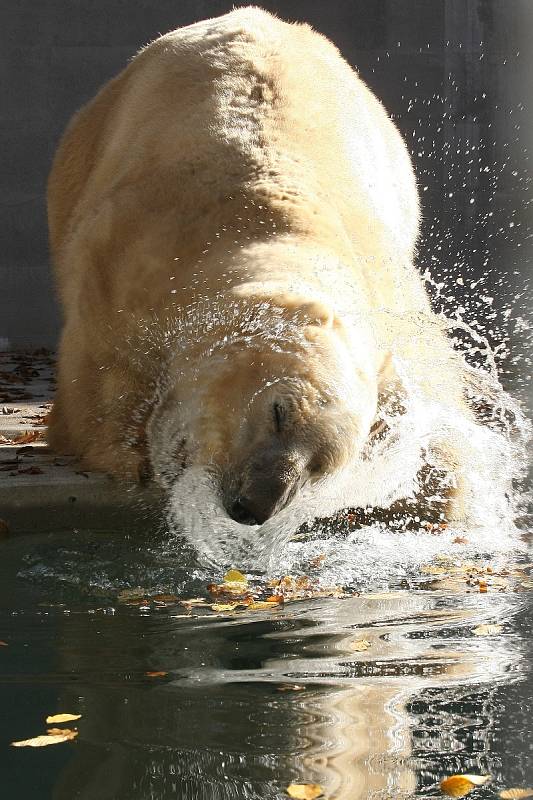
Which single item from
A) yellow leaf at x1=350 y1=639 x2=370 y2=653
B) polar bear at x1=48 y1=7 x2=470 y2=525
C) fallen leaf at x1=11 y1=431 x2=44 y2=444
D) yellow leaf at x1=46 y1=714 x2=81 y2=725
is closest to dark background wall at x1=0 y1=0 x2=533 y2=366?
polar bear at x1=48 y1=7 x2=470 y2=525

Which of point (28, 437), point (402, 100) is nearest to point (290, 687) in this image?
point (28, 437)

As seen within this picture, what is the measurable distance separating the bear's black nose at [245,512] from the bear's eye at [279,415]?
22 centimetres

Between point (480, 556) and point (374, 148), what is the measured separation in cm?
217

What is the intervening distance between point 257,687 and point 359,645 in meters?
0.40

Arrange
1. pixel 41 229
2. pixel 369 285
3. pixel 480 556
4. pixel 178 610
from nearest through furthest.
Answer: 1. pixel 178 610
2. pixel 480 556
3. pixel 369 285
4. pixel 41 229

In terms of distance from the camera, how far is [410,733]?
2.29 m

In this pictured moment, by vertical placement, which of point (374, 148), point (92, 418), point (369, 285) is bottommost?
point (92, 418)

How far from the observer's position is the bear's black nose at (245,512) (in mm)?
3256

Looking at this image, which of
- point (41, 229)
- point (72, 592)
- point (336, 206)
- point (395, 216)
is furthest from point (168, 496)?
point (41, 229)

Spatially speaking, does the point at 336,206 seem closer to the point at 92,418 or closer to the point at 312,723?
the point at 92,418

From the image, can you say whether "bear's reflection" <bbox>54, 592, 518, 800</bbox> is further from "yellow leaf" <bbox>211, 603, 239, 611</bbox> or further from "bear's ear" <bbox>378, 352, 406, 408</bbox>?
"bear's ear" <bbox>378, 352, 406, 408</bbox>

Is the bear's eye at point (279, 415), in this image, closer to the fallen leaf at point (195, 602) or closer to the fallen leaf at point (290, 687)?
the fallen leaf at point (195, 602)

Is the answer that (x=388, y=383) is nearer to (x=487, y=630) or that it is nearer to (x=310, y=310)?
(x=310, y=310)

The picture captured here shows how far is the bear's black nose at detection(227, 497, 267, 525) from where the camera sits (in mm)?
3256
